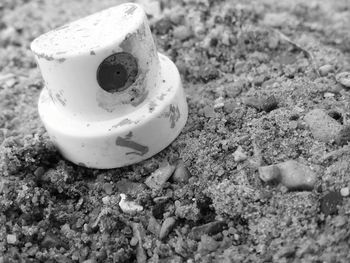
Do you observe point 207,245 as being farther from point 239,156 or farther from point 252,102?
point 252,102

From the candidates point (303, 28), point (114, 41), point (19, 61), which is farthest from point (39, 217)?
point (303, 28)

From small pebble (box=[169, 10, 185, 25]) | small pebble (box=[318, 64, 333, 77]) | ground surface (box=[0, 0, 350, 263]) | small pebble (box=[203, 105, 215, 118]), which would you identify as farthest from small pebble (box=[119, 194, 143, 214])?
small pebble (box=[169, 10, 185, 25])

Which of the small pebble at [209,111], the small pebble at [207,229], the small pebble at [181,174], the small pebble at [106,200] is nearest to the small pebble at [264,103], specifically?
the small pebble at [209,111]

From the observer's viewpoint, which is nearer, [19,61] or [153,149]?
[153,149]

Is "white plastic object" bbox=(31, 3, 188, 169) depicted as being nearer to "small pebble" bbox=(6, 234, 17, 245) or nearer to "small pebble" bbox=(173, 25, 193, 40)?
"small pebble" bbox=(6, 234, 17, 245)

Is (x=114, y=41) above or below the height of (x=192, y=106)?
above

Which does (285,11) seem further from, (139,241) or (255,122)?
(139,241)
